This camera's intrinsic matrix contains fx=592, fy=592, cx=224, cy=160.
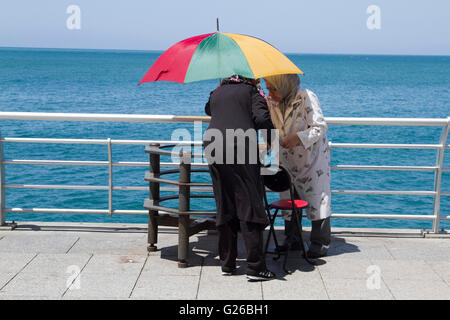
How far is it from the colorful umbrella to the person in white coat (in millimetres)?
342

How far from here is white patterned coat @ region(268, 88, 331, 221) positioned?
196 inches

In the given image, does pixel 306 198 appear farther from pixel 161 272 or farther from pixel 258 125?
pixel 161 272

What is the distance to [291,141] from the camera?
4.98 m

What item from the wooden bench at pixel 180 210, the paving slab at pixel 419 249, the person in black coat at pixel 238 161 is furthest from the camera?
the paving slab at pixel 419 249

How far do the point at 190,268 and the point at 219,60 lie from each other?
1.75m

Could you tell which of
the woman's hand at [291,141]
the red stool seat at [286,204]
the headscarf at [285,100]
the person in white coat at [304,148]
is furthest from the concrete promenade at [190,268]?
the headscarf at [285,100]

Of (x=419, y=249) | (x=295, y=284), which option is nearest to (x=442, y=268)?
(x=419, y=249)

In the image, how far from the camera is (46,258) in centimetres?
515

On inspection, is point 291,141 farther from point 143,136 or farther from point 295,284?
point 143,136

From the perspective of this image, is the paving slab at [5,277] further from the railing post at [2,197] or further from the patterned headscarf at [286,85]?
the patterned headscarf at [286,85]

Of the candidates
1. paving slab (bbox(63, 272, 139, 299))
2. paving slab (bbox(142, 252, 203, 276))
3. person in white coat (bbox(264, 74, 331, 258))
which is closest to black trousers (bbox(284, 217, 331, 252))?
person in white coat (bbox(264, 74, 331, 258))

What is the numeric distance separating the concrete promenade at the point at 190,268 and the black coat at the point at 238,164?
1.86ft

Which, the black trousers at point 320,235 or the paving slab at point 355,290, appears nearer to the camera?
the paving slab at point 355,290

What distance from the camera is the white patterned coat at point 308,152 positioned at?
497 centimetres
